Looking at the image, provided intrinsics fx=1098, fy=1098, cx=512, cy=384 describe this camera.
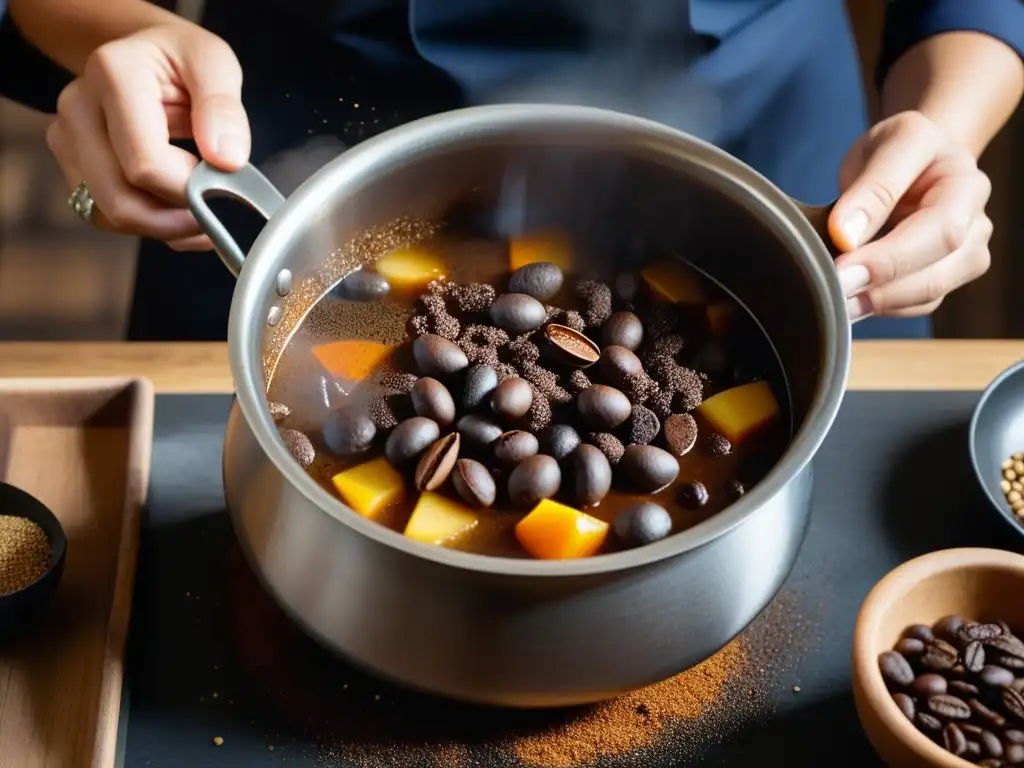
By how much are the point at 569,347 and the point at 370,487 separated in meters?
0.23

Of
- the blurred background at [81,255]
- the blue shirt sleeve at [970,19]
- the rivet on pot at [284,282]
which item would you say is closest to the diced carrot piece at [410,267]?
the rivet on pot at [284,282]

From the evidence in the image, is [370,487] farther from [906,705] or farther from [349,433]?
[906,705]

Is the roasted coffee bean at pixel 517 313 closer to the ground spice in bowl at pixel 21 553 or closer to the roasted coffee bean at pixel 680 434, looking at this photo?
the roasted coffee bean at pixel 680 434

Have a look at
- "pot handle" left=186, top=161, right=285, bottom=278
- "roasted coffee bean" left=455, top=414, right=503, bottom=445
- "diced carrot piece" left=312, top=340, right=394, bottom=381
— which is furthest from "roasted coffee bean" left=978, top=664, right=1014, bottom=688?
"pot handle" left=186, top=161, right=285, bottom=278

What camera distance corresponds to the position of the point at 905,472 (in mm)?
1174

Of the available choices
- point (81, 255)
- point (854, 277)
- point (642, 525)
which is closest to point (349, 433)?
point (642, 525)

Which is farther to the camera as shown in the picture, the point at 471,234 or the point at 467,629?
the point at 471,234

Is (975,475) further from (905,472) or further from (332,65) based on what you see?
(332,65)

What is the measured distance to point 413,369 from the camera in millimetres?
1013

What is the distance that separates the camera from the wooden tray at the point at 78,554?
0.94 m

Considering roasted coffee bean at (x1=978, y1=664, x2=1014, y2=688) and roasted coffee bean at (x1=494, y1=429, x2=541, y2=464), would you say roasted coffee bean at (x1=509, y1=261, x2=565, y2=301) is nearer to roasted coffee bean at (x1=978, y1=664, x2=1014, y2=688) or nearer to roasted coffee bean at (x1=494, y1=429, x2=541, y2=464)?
roasted coffee bean at (x1=494, y1=429, x2=541, y2=464)

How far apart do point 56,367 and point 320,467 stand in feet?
1.59

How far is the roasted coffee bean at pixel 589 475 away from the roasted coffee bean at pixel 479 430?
72 mm

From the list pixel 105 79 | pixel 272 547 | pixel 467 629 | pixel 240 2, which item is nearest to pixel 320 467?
pixel 272 547
